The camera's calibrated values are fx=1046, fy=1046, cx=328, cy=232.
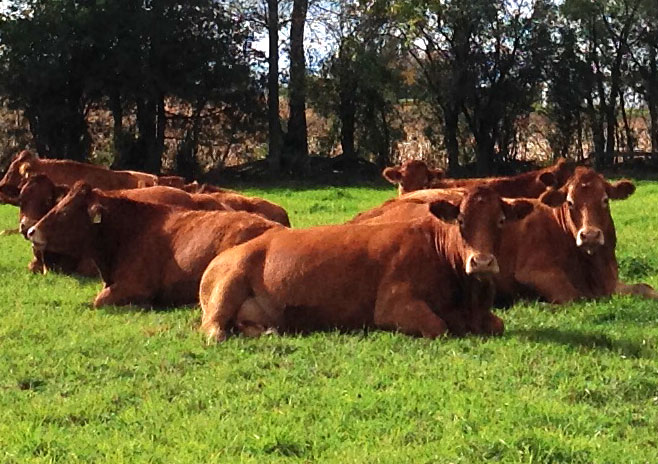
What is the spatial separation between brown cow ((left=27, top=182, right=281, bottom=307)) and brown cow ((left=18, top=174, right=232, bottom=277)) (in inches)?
52.2

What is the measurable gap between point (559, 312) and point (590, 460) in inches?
164

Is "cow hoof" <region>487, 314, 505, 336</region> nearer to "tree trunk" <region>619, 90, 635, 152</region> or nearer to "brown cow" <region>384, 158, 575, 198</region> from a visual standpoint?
"brown cow" <region>384, 158, 575, 198</region>

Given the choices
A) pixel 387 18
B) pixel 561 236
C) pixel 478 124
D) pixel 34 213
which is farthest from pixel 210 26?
pixel 561 236

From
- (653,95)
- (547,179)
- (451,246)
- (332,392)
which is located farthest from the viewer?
(653,95)

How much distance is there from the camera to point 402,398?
6.18 meters

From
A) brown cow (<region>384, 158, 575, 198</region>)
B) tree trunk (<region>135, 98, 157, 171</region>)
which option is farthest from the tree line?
brown cow (<region>384, 158, 575, 198</region>)

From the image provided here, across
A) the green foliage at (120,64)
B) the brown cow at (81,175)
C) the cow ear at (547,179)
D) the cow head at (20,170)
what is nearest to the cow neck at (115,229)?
the cow ear at (547,179)

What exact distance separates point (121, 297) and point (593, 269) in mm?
4556

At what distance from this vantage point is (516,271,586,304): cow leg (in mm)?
9664

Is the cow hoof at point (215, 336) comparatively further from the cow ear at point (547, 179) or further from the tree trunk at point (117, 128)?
the tree trunk at point (117, 128)

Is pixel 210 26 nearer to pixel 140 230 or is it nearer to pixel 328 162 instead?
pixel 328 162

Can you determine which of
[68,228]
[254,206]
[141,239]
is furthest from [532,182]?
[68,228]

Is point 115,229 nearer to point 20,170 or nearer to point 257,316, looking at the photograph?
point 257,316

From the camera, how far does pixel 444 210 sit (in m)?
8.37
